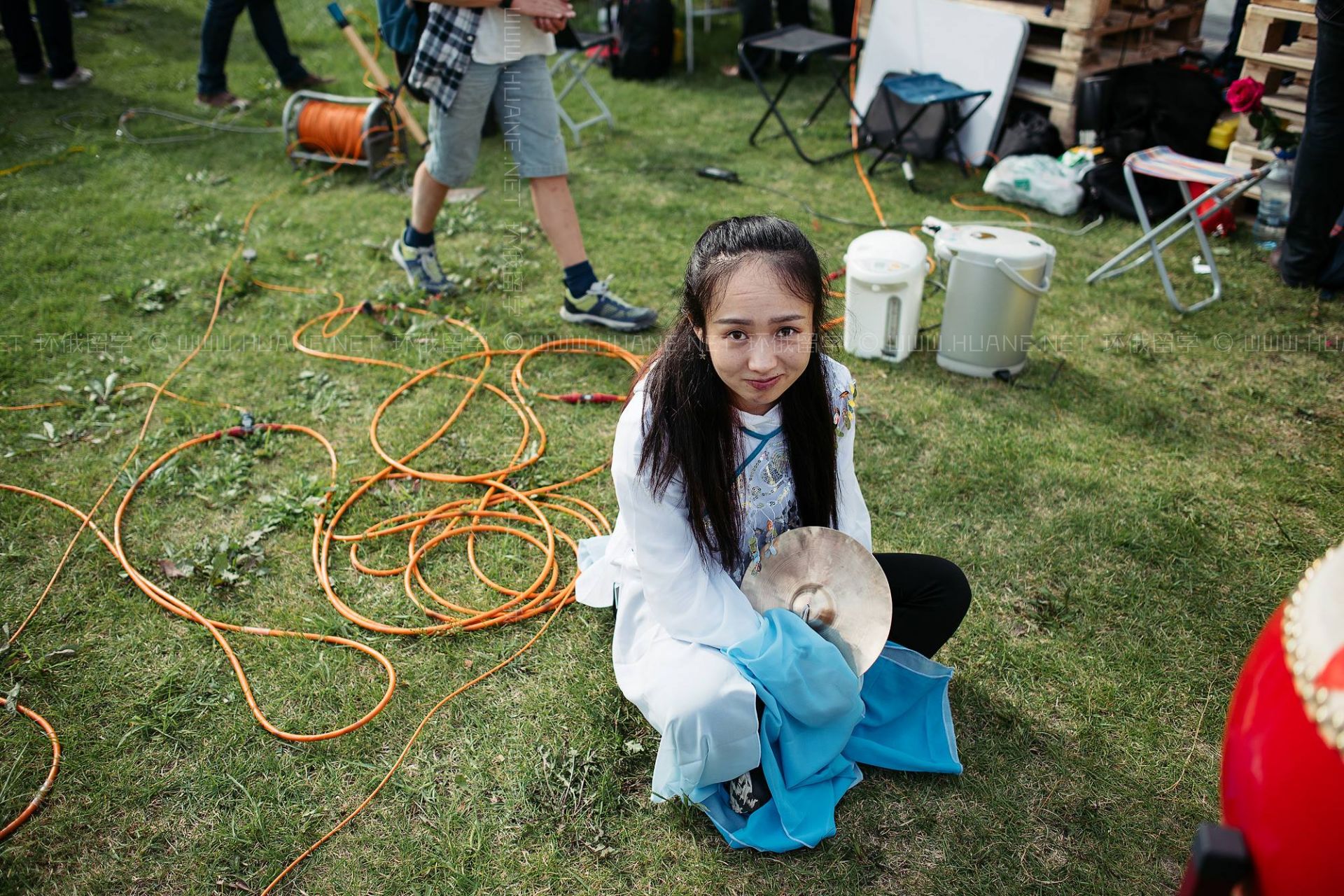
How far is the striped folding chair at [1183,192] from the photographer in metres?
3.70

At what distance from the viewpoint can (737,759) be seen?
1.87 metres

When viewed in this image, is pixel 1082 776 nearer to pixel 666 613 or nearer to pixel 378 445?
pixel 666 613

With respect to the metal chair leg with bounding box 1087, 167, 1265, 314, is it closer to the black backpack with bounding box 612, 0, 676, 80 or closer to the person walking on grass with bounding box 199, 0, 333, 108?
the black backpack with bounding box 612, 0, 676, 80

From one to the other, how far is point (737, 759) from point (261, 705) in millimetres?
1242

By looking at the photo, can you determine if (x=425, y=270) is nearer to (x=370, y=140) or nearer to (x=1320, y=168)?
(x=370, y=140)

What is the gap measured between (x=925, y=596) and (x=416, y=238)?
112 inches

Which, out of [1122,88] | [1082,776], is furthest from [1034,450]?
[1122,88]

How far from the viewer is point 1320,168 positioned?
3697 millimetres

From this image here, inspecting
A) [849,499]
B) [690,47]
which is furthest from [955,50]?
[849,499]

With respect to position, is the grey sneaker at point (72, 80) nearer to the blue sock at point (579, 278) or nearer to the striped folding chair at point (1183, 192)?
the blue sock at point (579, 278)

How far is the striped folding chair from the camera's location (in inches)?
146

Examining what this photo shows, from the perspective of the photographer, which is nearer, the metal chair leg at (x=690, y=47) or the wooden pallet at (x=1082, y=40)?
the wooden pallet at (x=1082, y=40)

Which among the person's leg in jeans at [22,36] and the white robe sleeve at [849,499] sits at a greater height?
the person's leg in jeans at [22,36]

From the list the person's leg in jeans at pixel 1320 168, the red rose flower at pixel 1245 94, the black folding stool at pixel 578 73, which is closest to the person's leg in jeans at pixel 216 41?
the black folding stool at pixel 578 73
